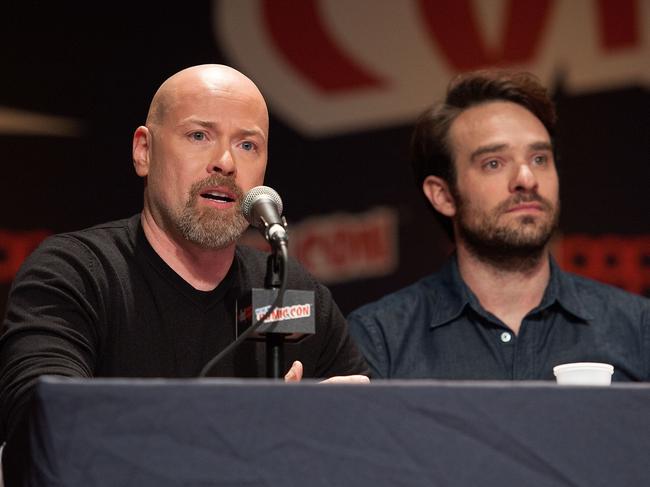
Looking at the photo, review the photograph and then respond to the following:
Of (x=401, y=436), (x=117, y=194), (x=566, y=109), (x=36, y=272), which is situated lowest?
(x=401, y=436)

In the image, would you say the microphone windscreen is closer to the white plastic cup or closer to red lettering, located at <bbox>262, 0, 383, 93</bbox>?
the white plastic cup

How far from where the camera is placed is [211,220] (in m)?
2.03

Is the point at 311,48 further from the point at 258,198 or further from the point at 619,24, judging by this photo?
the point at 258,198

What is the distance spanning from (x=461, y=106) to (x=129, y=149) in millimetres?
1158

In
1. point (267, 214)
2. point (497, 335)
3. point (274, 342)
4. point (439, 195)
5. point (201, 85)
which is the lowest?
point (497, 335)

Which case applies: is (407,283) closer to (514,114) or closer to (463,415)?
(514,114)

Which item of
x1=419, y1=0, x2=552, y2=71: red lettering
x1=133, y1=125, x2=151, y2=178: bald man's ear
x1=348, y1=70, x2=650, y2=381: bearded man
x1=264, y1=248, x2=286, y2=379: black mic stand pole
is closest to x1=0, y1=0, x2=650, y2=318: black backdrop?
x1=419, y1=0, x2=552, y2=71: red lettering

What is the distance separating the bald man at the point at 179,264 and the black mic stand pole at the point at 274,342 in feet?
1.46

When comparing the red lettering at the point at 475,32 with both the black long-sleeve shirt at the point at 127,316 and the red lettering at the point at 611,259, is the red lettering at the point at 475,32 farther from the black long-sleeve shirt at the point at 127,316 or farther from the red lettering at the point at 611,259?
the black long-sleeve shirt at the point at 127,316

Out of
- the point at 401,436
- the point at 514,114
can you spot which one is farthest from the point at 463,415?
the point at 514,114

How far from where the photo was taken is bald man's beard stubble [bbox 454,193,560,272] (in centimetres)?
272

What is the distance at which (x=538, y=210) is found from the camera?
8.92 ft

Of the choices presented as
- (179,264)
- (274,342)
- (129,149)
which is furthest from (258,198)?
(129,149)

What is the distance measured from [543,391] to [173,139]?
1178 millimetres
